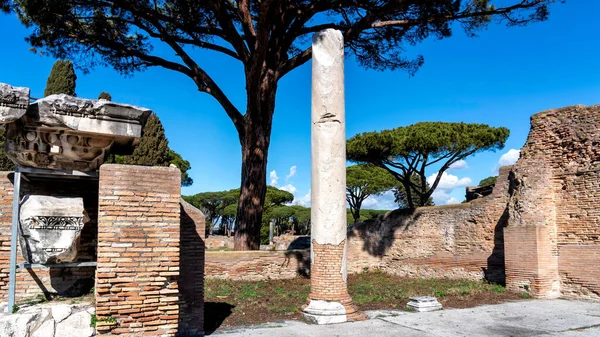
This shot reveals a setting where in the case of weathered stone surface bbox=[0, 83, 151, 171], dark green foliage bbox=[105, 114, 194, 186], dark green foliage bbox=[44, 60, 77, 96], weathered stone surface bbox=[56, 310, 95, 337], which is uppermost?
dark green foliage bbox=[44, 60, 77, 96]

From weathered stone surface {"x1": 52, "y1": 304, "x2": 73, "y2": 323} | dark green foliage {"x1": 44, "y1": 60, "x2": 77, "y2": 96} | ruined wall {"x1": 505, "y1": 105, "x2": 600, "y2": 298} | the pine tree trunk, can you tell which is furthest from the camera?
dark green foliage {"x1": 44, "y1": 60, "x2": 77, "y2": 96}

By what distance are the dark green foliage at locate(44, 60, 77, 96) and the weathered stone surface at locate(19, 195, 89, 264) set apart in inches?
679

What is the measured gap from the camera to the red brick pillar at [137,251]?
4188mm

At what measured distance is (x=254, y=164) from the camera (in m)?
12.9

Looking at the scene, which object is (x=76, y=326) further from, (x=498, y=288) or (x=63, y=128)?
(x=498, y=288)

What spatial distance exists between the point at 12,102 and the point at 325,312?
16.1 feet

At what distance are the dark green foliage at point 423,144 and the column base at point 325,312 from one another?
45.5ft

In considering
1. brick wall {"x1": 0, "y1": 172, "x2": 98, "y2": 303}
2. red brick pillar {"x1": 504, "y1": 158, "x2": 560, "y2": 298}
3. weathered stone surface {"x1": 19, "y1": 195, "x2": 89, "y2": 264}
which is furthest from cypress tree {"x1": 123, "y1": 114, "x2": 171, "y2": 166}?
weathered stone surface {"x1": 19, "y1": 195, "x2": 89, "y2": 264}

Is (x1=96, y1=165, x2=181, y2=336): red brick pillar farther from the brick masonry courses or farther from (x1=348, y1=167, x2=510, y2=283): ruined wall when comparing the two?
(x1=348, y1=167, x2=510, y2=283): ruined wall

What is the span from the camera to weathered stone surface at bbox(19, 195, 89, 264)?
4.04 m

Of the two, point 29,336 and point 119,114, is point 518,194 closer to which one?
point 119,114

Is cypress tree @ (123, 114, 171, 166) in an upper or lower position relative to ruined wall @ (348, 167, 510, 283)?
upper

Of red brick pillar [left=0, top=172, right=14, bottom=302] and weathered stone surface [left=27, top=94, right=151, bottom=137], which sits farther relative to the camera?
red brick pillar [left=0, top=172, right=14, bottom=302]

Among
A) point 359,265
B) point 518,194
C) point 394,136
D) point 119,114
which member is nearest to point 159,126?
point 394,136
